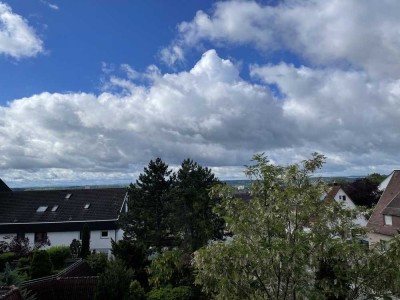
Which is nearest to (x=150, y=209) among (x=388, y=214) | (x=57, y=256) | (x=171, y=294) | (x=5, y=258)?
(x=57, y=256)

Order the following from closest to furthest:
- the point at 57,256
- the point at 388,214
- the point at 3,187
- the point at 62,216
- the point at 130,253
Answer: the point at 130,253
the point at 57,256
the point at 388,214
the point at 62,216
the point at 3,187

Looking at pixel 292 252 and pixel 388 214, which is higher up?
pixel 292 252

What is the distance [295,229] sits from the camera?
7.15 meters

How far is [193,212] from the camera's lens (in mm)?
28672

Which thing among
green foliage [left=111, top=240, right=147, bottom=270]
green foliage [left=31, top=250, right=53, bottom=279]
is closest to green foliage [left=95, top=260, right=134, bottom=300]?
green foliage [left=111, top=240, right=147, bottom=270]

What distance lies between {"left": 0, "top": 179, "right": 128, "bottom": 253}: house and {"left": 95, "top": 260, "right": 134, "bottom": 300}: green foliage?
96.7ft

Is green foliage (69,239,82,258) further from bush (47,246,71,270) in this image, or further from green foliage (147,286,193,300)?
green foliage (147,286,193,300)

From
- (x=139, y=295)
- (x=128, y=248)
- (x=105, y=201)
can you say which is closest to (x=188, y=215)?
(x=128, y=248)

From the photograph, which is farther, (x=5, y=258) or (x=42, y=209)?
(x=42, y=209)

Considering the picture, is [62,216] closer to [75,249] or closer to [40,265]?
[75,249]

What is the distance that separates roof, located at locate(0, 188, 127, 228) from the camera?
42.6m

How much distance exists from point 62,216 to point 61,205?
2098mm

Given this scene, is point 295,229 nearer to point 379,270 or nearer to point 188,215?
point 379,270

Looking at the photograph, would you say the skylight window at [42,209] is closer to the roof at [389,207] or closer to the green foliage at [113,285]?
the green foliage at [113,285]
